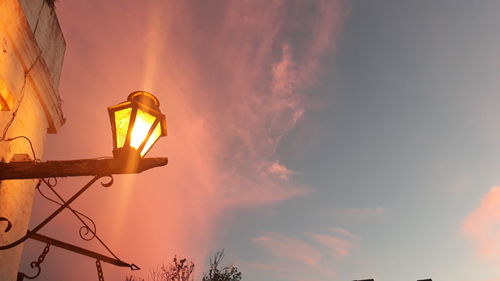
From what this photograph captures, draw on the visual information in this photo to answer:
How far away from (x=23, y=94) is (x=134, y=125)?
78.3 inches

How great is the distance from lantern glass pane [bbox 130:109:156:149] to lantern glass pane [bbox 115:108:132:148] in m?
0.10

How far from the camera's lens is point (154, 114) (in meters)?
3.49

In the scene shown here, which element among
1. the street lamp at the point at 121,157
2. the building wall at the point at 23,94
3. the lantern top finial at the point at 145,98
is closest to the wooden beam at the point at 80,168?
the street lamp at the point at 121,157

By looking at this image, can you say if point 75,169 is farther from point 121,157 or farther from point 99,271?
point 99,271

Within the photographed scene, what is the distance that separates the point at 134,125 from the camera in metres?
3.44

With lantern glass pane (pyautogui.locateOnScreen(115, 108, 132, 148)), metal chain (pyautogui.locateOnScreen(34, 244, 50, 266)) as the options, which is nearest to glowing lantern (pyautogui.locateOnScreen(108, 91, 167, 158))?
lantern glass pane (pyautogui.locateOnScreen(115, 108, 132, 148))

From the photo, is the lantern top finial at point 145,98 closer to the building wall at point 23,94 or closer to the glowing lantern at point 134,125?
the glowing lantern at point 134,125

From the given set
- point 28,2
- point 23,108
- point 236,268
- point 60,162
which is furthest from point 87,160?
point 236,268

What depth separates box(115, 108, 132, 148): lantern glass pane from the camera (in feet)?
11.4

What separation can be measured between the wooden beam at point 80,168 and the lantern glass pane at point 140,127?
0.17 metres

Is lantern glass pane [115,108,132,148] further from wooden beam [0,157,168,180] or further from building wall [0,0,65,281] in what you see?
→ building wall [0,0,65,281]

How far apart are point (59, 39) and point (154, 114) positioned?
10.9 feet

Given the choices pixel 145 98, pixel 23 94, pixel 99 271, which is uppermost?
pixel 23 94

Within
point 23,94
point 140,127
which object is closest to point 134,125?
point 140,127
